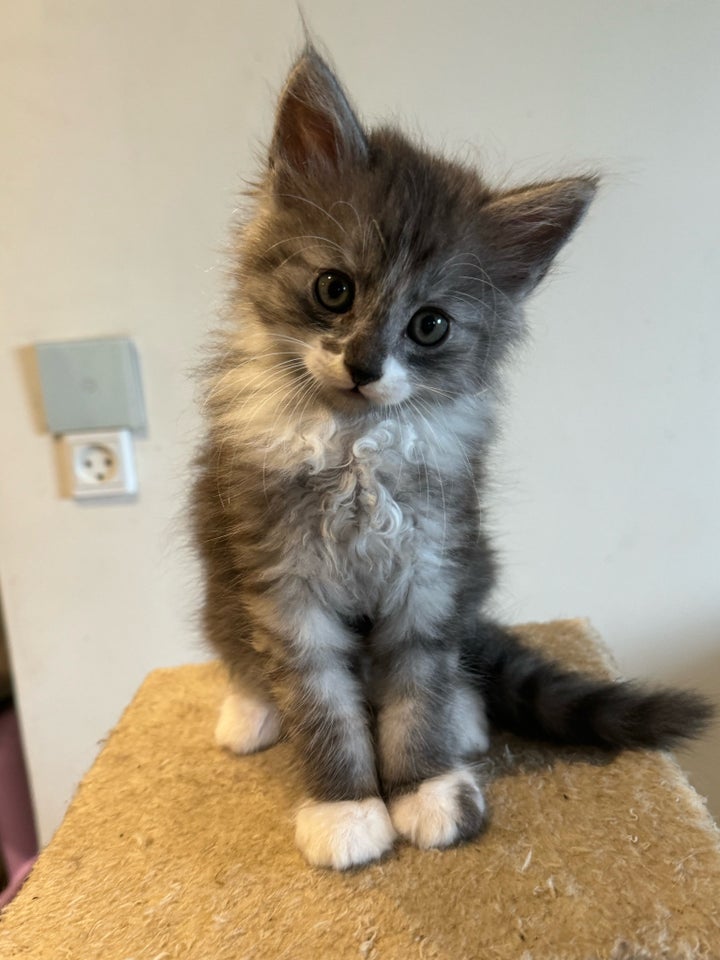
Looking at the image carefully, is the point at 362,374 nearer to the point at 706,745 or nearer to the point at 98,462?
the point at 98,462

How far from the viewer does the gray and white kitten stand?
823 mm

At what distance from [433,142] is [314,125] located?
2.09 ft

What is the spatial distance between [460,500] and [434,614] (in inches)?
5.8

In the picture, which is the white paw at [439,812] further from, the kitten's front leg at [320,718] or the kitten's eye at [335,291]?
the kitten's eye at [335,291]

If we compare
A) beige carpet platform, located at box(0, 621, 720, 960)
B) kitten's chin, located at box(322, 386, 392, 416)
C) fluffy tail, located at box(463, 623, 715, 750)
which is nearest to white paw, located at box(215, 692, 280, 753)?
beige carpet platform, located at box(0, 621, 720, 960)

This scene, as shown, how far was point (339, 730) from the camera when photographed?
89cm

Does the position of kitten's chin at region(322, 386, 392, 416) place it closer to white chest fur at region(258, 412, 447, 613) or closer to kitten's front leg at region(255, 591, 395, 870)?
white chest fur at region(258, 412, 447, 613)

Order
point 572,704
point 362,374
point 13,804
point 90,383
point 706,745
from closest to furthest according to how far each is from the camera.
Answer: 1. point 362,374
2. point 572,704
3. point 90,383
4. point 706,745
5. point 13,804

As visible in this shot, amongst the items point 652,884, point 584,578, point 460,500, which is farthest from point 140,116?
point 652,884

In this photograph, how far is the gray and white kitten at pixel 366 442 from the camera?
2.70ft

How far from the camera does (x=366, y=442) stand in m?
0.87

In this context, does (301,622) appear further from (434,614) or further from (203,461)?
(203,461)

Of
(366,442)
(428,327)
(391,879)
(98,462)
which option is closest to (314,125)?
(428,327)

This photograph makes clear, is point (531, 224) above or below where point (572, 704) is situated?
above
